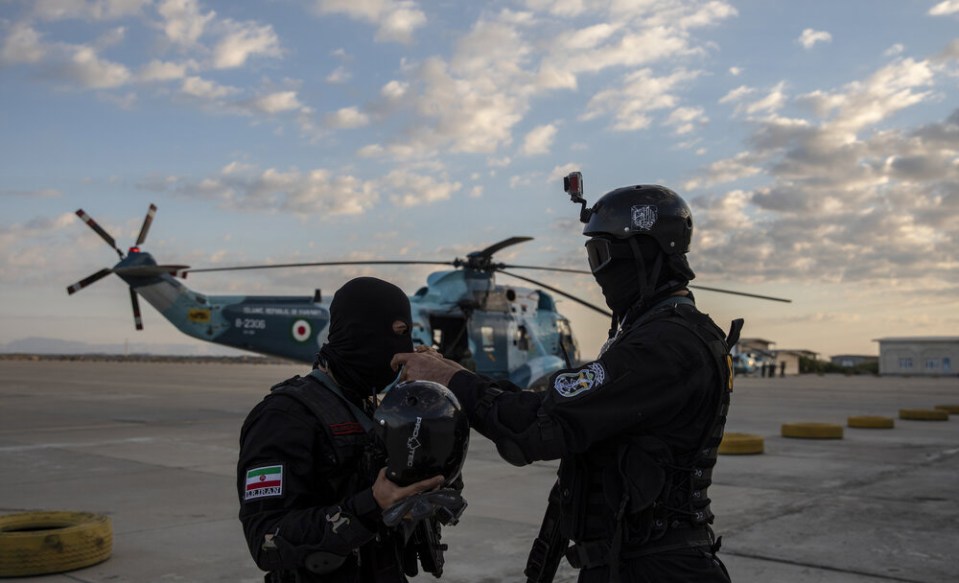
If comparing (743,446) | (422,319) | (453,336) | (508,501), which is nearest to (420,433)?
(508,501)

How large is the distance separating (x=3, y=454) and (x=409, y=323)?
971cm

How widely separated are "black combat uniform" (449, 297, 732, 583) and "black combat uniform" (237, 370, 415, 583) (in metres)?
0.38

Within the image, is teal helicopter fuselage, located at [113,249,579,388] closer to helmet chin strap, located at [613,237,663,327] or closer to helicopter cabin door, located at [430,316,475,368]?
helicopter cabin door, located at [430,316,475,368]

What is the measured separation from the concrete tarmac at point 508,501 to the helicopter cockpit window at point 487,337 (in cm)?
421

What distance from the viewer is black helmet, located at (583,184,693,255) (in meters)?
2.72

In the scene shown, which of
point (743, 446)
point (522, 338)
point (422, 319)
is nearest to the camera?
point (743, 446)

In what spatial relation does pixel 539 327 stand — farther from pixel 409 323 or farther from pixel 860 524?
pixel 409 323

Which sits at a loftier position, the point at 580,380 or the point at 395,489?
the point at 580,380

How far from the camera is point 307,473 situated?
7.29ft

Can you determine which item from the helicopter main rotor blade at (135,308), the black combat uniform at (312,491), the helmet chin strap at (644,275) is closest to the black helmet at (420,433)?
the black combat uniform at (312,491)

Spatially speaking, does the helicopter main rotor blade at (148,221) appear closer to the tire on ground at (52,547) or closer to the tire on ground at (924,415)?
the tire on ground at (52,547)

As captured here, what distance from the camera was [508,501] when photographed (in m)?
7.56

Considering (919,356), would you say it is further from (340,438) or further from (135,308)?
(340,438)

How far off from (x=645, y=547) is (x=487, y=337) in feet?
46.0
